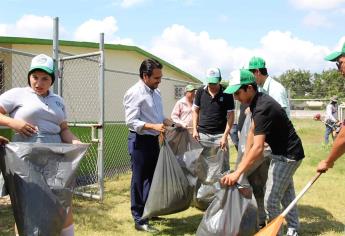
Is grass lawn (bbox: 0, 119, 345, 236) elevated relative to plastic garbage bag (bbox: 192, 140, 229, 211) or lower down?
lower down

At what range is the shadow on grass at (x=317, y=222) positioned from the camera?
4895 millimetres

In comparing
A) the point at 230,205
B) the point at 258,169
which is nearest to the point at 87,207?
the point at 258,169

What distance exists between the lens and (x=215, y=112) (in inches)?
223

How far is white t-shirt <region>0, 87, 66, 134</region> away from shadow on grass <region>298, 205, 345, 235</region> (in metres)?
3.07

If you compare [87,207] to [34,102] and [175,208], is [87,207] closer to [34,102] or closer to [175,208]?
[175,208]

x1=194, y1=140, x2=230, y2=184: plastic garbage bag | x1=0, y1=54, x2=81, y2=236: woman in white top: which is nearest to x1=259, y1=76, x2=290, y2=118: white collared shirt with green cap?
x1=194, y1=140, x2=230, y2=184: plastic garbage bag

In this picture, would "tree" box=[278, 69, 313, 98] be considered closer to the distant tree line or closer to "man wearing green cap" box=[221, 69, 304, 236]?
the distant tree line

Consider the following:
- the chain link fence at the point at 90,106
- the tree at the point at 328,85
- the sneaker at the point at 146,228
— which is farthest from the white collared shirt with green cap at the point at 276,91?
the tree at the point at 328,85

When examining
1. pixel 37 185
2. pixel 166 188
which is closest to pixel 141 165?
pixel 166 188

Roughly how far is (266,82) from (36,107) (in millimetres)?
2603

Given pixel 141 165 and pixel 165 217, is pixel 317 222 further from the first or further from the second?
pixel 141 165

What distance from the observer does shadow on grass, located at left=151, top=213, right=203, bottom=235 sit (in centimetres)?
468

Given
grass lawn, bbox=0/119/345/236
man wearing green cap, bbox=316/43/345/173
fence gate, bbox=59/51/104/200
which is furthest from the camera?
fence gate, bbox=59/51/104/200

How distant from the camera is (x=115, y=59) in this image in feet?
35.6
